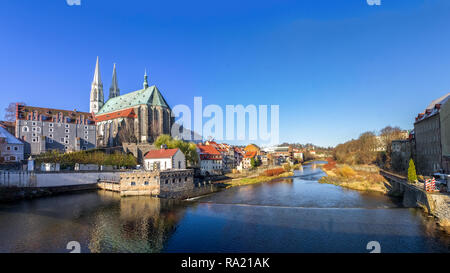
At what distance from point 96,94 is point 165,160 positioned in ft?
243

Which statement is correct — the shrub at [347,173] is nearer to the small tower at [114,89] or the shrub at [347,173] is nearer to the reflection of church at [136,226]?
the reflection of church at [136,226]

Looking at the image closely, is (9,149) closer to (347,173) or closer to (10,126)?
(10,126)

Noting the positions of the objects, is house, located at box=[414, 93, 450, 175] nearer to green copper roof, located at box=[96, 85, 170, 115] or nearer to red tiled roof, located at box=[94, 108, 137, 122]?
green copper roof, located at box=[96, 85, 170, 115]

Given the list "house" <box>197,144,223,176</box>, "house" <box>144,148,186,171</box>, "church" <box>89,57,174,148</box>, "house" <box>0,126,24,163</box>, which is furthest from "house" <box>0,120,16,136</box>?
"house" <box>197,144,223,176</box>

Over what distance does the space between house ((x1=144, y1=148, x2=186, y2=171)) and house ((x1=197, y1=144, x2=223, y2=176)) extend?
48.0 ft

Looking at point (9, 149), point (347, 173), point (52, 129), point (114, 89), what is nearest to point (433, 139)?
point (347, 173)

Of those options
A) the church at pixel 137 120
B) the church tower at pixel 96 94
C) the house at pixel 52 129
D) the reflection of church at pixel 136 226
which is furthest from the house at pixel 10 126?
the reflection of church at pixel 136 226

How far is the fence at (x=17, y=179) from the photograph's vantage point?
116 ft

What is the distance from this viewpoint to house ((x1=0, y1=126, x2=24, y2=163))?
46500mm

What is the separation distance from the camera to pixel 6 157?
4762cm

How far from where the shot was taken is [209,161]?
63.5 m

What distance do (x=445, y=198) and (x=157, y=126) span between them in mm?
73330
